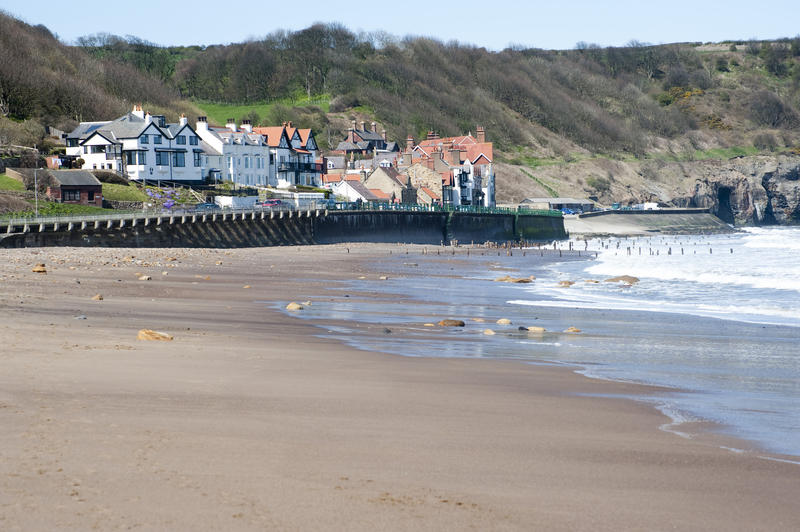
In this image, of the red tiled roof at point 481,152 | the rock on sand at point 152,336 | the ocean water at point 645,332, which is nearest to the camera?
the ocean water at point 645,332

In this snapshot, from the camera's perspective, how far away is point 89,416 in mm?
8281

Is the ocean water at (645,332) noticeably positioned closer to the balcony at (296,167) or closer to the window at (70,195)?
the window at (70,195)

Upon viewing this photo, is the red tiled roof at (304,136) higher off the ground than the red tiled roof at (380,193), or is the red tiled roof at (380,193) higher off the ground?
the red tiled roof at (304,136)

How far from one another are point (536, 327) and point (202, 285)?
1380 centimetres

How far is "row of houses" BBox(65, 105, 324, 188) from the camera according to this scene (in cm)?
8656

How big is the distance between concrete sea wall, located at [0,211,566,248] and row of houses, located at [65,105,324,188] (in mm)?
19459

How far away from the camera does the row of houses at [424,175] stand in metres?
110

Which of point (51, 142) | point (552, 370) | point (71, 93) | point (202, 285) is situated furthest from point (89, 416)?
point (71, 93)

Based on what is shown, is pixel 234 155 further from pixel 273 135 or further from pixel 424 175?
pixel 424 175

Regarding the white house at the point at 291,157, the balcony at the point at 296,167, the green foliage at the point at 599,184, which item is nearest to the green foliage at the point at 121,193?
the white house at the point at 291,157

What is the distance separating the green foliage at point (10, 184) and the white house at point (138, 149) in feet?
47.3

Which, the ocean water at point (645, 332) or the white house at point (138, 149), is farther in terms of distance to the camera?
the white house at point (138, 149)

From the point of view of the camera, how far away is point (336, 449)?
7.84 meters

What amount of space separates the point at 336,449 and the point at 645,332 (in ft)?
45.7
